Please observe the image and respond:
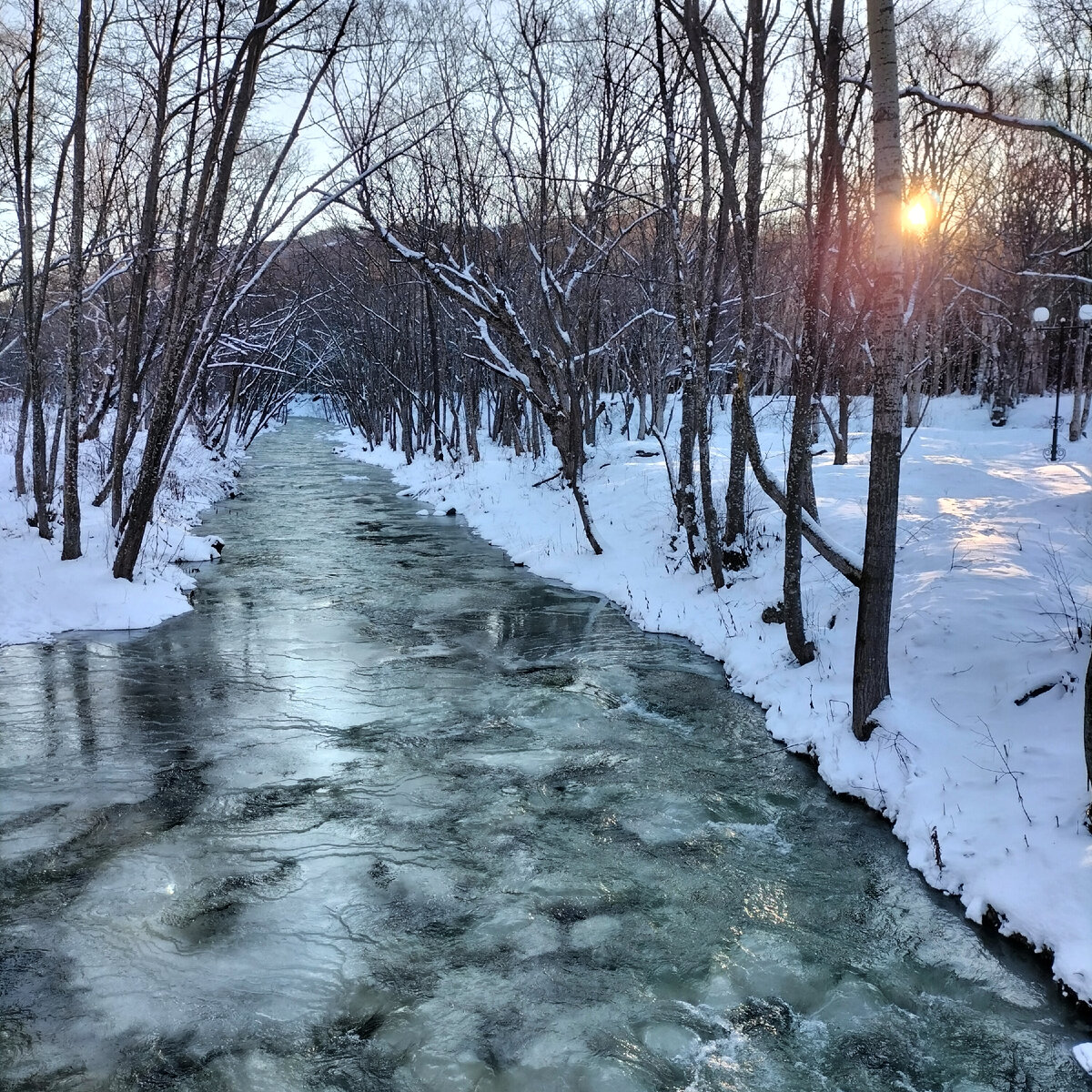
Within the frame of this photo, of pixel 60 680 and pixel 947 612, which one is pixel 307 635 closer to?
pixel 60 680

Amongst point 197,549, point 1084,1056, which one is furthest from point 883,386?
point 197,549

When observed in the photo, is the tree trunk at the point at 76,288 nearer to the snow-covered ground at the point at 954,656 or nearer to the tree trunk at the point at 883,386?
the snow-covered ground at the point at 954,656

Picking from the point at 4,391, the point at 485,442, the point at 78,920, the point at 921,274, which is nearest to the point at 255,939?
the point at 78,920

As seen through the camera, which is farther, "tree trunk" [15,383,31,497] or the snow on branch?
"tree trunk" [15,383,31,497]

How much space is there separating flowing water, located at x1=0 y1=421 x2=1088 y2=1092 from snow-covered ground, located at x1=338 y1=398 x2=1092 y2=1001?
33 centimetres

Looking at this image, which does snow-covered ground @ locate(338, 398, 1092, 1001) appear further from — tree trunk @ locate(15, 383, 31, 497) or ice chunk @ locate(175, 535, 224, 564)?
tree trunk @ locate(15, 383, 31, 497)

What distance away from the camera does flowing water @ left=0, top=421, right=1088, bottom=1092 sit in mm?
3957

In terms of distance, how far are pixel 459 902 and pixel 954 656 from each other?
4725 millimetres

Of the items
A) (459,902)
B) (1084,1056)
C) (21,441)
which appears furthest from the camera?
(21,441)

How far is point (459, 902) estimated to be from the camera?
5160 millimetres

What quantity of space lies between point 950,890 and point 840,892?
2.18 feet

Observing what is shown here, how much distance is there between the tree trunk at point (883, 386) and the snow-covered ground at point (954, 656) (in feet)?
1.28

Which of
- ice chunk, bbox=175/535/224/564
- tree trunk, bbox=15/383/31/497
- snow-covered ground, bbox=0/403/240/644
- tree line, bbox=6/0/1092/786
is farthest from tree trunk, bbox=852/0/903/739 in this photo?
tree trunk, bbox=15/383/31/497

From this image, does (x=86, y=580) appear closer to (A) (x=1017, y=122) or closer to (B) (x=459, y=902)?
(B) (x=459, y=902)
